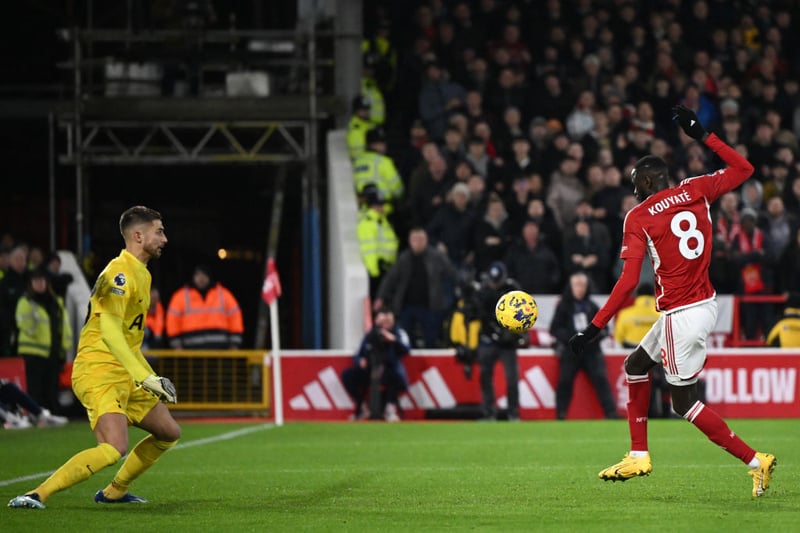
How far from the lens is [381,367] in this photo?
19.4 metres

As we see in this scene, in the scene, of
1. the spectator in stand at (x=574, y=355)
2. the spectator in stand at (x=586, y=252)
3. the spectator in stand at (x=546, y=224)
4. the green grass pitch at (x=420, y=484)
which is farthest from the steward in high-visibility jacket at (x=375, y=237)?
the green grass pitch at (x=420, y=484)

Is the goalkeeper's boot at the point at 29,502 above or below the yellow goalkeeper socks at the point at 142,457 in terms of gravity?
below

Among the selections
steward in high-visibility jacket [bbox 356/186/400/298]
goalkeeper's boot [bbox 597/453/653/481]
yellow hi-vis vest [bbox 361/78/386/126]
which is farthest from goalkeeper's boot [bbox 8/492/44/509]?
Answer: yellow hi-vis vest [bbox 361/78/386/126]

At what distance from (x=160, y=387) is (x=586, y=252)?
514 inches

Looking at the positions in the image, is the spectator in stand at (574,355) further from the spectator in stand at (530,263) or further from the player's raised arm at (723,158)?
the player's raised arm at (723,158)

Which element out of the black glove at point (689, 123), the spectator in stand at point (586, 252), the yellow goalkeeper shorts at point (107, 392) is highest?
the black glove at point (689, 123)

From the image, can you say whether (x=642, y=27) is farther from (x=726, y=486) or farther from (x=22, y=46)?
(x=726, y=486)

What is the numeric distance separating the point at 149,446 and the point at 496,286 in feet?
32.9

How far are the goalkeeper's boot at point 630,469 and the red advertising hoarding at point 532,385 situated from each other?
995 centimetres

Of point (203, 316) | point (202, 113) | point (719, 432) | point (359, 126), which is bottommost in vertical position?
point (719, 432)

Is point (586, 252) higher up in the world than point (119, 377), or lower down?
higher up

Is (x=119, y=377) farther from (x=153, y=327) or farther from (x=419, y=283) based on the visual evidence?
(x=153, y=327)

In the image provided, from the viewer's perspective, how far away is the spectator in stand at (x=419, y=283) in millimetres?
20188

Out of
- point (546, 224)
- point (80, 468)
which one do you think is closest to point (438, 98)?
point (546, 224)
